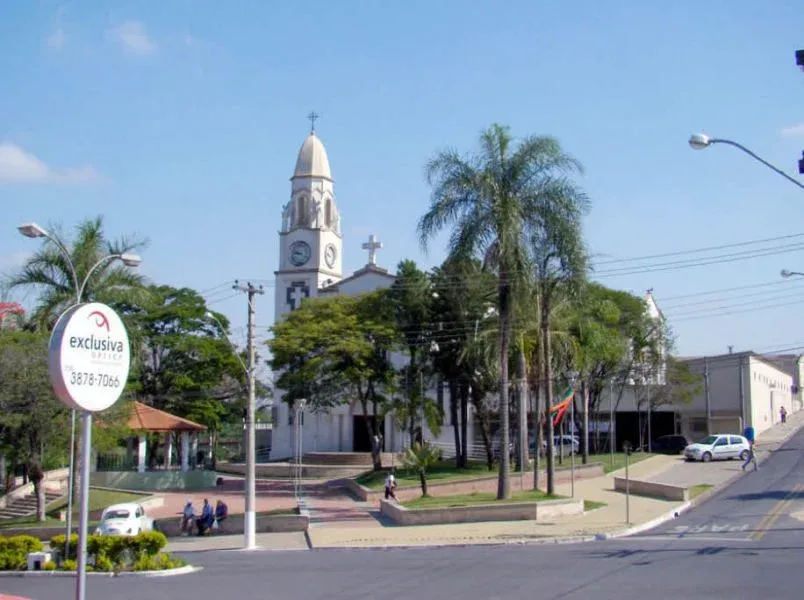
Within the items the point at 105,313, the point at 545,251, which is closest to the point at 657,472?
the point at 545,251

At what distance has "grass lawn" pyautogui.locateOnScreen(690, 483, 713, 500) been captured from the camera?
34.7 metres

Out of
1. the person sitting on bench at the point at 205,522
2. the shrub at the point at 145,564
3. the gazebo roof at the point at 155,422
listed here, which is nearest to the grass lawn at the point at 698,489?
the person sitting on bench at the point at 205,522

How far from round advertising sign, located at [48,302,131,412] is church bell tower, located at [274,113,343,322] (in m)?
56.1

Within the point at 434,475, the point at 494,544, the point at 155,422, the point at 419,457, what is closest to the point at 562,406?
the point at 419,457

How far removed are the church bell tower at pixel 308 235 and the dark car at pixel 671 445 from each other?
83.1 ft

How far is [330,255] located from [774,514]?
43781 millimetres

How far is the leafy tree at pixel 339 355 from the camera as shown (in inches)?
1834

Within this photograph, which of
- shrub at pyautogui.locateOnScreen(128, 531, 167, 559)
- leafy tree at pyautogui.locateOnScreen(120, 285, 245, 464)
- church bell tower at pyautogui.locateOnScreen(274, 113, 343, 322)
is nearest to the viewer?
shrub at pyautogui.locateOnScreen(128, 531, 167, 559)

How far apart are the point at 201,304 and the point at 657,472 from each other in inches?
1208

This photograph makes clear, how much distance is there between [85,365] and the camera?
30.3ft

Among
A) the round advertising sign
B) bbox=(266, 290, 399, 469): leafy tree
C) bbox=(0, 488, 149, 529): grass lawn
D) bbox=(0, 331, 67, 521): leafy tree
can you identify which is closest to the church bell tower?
bbox=(266, 290, 399, 469): leafy tree

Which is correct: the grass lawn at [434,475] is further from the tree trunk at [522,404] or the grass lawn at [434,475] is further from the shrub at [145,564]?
the shrub at [145,564]

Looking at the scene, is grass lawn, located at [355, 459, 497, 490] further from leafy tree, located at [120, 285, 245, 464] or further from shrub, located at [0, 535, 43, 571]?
shrub, located at [0, 535, 43, 571]

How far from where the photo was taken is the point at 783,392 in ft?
255
